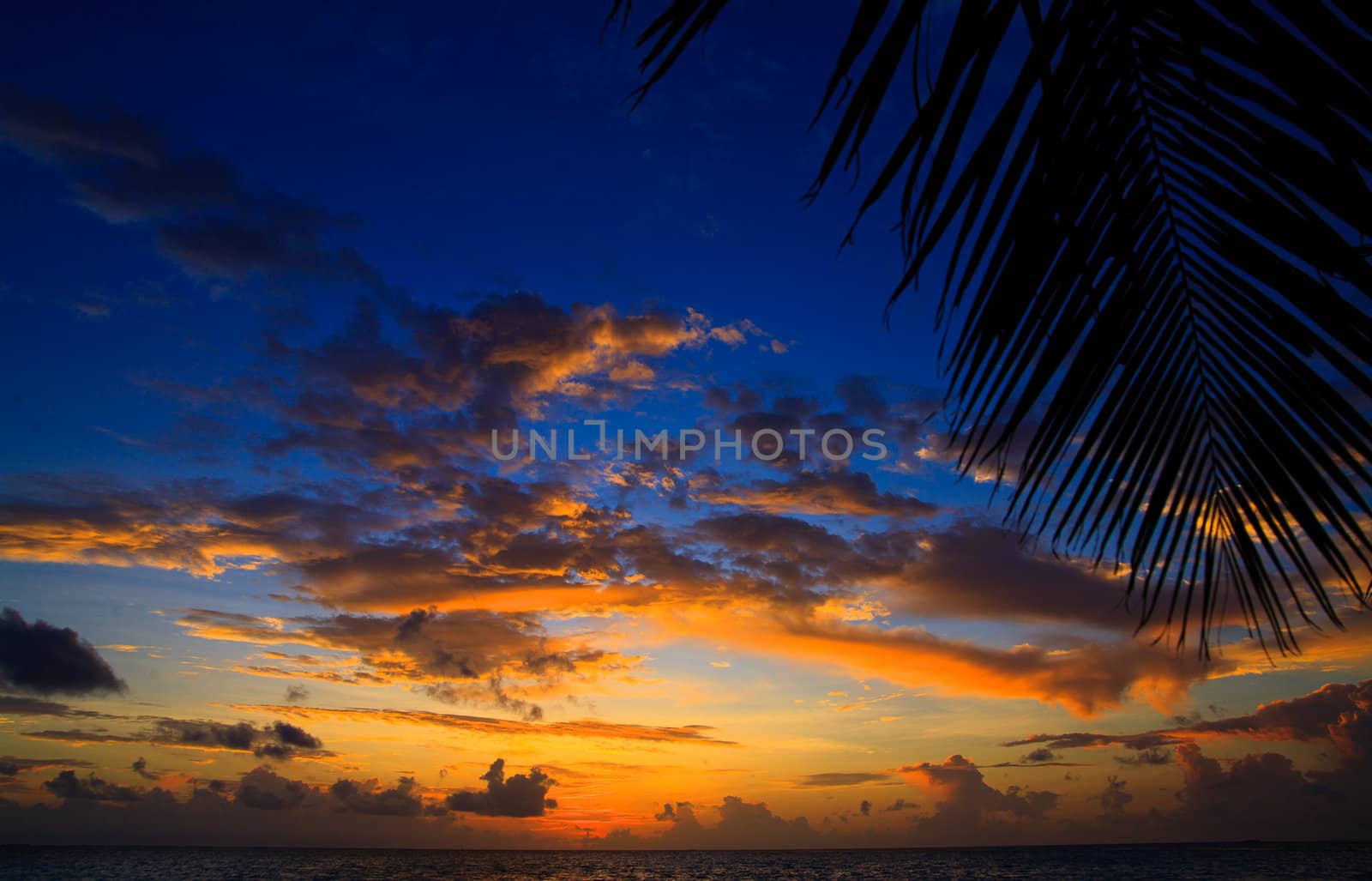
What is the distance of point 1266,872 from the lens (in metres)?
77.6

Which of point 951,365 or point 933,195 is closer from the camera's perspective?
point 933,195

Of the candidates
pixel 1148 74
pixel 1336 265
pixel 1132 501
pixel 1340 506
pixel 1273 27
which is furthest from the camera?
pixel 1132 501

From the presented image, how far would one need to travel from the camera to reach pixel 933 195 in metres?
1.34

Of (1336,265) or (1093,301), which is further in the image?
(1093,301)

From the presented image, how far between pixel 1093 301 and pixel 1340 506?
3.42ft

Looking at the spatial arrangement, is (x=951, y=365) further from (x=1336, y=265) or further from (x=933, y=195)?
(x=1336, y=265)

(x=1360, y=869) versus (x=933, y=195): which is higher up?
(x=933, y=195)

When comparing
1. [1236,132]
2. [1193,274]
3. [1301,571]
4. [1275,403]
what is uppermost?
[1236,132]

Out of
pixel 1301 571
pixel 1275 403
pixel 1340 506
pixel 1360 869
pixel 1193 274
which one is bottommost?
pixel 1360 869

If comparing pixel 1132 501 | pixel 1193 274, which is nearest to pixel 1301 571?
pixel 1132 501

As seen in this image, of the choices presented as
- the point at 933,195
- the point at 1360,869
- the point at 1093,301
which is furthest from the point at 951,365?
the point at 1360,869

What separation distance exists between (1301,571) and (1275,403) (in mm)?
667

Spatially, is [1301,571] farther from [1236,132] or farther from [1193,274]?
[1236,132]

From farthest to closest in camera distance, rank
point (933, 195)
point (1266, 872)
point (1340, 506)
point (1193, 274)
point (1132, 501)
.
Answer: point (1266, 872) < point (1132, 501) < point (1340, 506) < point (1193, 274) < point (933, 195)
